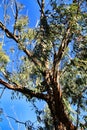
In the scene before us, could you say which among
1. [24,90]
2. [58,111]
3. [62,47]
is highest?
[62,47]

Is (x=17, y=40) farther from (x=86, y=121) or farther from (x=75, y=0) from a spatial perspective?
(x=86, y=121)

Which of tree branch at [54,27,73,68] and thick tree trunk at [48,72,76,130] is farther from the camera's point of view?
tree branch at [54,27,73,68]

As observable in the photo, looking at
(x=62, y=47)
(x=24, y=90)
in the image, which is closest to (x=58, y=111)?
(x=24, y=90)

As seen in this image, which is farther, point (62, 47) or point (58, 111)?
point (62, 47)

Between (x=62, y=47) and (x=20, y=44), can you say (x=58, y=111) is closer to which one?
(x=62, y=47)

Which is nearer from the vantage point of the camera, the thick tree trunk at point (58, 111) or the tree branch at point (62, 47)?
the thick tree trunk at point (58, 111)

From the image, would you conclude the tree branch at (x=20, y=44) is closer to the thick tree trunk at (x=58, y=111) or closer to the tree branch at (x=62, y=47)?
the tree branch at (x=62, y=47)

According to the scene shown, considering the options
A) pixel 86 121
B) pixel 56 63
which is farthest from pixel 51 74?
pixel 86 121

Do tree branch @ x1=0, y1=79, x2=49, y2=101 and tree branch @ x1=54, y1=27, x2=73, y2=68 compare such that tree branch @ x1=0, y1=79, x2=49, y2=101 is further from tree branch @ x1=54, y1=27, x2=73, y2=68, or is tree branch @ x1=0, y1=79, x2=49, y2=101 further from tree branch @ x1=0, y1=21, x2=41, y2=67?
tree branch @ x1=54, y1=27, x2=73, y2=68

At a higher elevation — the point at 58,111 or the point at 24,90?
the point at 24,90

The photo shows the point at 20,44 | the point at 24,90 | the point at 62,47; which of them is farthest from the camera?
the point at 20,44

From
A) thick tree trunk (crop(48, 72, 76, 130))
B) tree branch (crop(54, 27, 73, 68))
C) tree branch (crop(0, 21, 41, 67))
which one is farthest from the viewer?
tree branch (crop(0, 21, 41, 67))

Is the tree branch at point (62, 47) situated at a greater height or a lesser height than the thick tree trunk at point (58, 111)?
greater

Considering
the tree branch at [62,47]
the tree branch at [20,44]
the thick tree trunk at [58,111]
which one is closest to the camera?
the thick tree trunk at [58,111]
